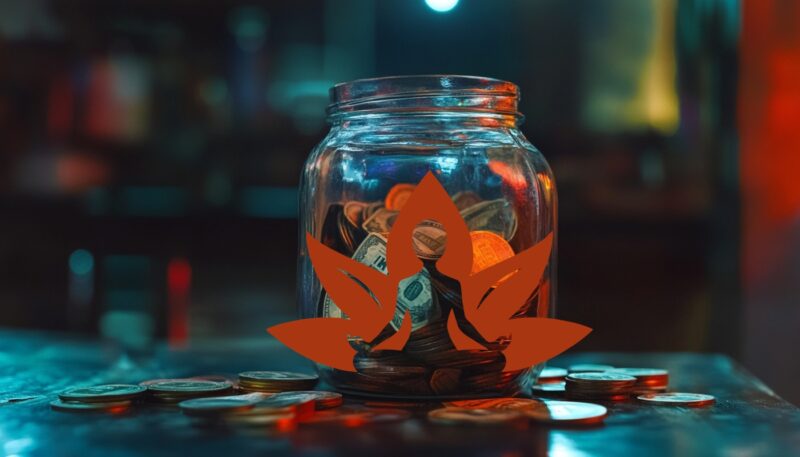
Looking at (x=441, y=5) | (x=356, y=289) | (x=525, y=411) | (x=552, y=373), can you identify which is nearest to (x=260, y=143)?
(x=441, y=5)

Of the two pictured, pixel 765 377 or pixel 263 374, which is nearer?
pixel 263 374

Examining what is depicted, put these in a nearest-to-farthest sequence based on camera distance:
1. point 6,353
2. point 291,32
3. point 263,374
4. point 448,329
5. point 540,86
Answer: point 448,329 < point 263,374 < point 6,353 < point 540,86 < point 291,32

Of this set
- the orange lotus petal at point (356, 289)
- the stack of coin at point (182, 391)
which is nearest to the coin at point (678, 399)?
the orange lotus petal at point (356, 289)

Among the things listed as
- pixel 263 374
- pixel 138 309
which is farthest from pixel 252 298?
pixel 263 374

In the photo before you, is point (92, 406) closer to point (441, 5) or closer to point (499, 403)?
point (499, 403)

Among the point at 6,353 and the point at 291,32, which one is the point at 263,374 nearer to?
the point at 6,353

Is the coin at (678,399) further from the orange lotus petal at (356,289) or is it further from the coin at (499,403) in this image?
the orange lotus petal at (356,289)
